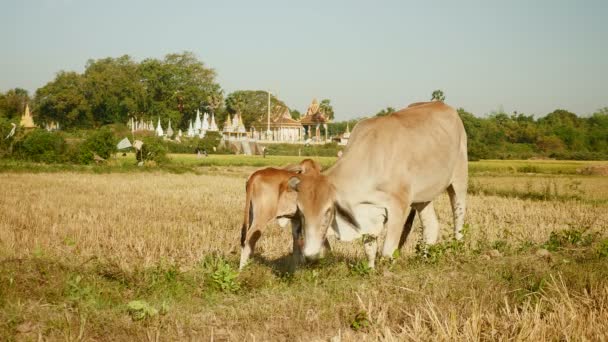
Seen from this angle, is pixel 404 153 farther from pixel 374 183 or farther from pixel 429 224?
pixel 429 224

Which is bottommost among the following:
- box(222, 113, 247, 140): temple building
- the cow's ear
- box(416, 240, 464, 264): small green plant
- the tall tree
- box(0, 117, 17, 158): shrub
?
box(416, 240, 464, 264): small green plant

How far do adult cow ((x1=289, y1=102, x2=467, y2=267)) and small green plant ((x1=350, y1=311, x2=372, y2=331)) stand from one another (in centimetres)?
105

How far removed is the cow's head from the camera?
5145mm

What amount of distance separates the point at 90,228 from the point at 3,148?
25.8 m

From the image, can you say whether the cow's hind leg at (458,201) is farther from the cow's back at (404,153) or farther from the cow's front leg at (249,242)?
the cow's front leg at (249,242)

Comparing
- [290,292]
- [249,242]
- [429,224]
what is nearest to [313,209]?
[290,292]

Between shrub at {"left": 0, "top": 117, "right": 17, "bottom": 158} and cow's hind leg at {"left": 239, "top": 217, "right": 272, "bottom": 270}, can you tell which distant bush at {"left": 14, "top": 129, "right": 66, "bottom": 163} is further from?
cow's hind leg at {"left": 239, "top": 217, "right": 272, "bottom": 270}

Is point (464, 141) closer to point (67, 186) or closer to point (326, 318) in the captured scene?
point (326, 318)

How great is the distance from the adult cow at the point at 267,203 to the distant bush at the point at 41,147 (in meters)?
28.1

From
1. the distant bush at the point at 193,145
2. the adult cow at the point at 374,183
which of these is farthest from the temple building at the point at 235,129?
the adult cow at the point at 374,183

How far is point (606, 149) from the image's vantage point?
4406 centimetres

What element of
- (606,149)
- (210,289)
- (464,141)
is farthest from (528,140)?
(210,289)

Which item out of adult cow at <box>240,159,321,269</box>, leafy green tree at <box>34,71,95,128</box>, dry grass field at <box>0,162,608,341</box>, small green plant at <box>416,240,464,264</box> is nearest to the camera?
dry grass field at <box>0,162,608,341</box>

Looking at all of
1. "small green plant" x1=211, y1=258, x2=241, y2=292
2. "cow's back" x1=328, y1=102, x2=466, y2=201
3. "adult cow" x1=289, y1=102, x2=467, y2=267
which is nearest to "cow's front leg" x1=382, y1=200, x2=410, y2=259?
"adult cow" x1=289, y1=102, x2=467, y2=267
